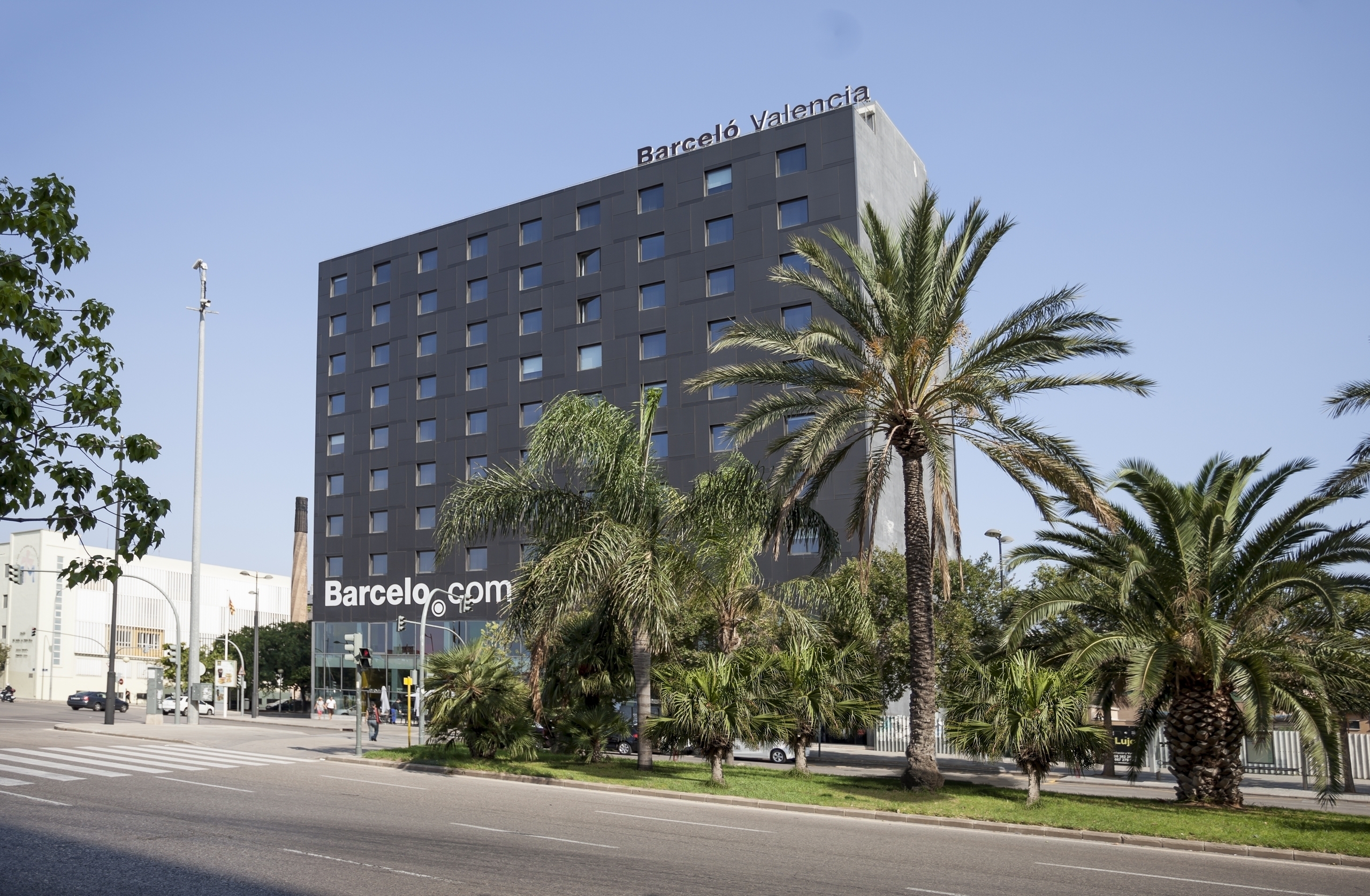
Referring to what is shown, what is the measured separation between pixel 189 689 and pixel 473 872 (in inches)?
1377

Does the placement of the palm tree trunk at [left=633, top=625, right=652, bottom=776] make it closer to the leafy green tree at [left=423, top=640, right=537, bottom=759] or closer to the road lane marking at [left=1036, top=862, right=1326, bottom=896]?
the leafy green tree at [left=423, top=640, right=537, bottom=759]

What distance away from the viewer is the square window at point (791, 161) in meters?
55.7

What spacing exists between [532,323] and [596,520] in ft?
135

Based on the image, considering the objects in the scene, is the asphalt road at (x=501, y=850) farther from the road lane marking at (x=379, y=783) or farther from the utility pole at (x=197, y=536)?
the utility pole at (x=197, y=536)

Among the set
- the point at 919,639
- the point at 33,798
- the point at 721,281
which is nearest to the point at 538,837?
the point at 33,798

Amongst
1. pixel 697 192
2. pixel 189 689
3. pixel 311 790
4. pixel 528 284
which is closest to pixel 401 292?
pixel 528 284

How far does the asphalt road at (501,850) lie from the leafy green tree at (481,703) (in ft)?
14.5

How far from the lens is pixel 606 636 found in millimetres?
27125

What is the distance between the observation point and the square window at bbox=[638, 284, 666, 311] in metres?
59.3

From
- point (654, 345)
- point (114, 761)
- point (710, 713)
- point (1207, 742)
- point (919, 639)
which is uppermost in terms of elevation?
point (654, 345)

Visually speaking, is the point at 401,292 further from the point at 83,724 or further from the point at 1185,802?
the point at 1185,802

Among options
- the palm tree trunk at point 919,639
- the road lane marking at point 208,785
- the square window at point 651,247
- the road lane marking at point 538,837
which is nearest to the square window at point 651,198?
the square window at point 651,247

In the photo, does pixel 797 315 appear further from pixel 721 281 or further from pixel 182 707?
pixel 182 707

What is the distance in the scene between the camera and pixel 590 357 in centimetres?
6156
